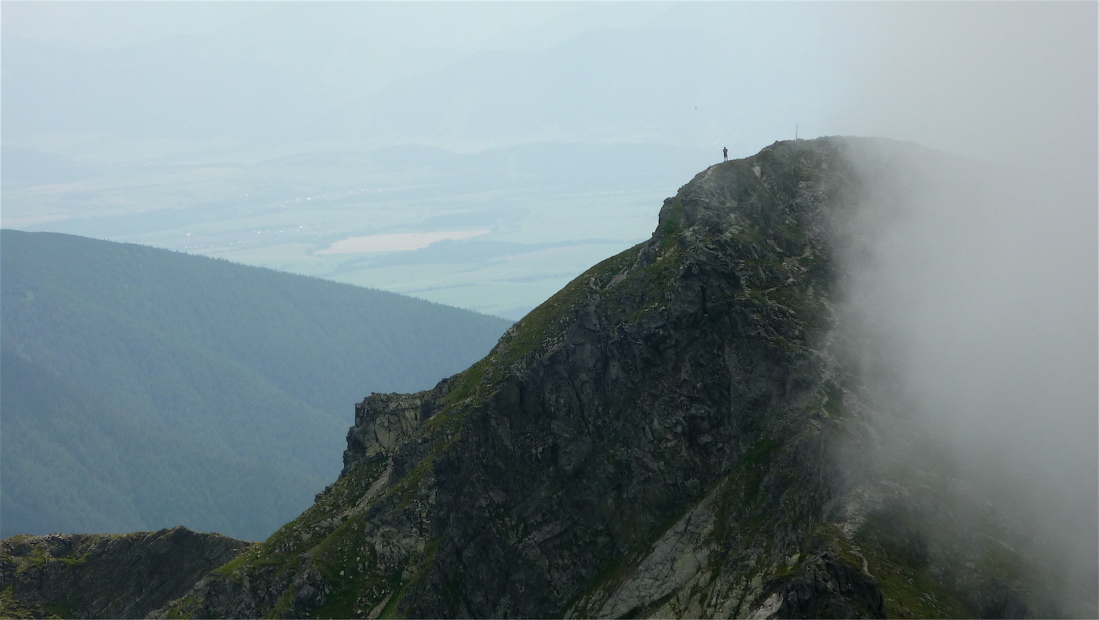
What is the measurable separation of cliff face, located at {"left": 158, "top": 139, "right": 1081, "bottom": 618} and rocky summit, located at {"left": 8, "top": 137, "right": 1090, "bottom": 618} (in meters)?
0.31

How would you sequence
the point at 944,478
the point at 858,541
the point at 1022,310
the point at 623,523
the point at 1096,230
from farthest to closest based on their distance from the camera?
the point at 1096,230
the point at 1022,310
the point at 623,523
the point at 944,478
the point at 858,541

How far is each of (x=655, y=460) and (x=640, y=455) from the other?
2.45 meters

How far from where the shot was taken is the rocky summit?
135375mm

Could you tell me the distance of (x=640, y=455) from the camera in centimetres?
15862

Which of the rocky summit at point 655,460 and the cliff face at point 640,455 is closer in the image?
the rocky summit at point 655,460

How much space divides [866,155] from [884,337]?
146 ft

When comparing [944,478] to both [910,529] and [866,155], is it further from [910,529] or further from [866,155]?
[866,155]

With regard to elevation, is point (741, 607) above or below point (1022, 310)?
below

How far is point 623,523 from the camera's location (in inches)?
6211

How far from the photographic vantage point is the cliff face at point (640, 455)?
5561 inches

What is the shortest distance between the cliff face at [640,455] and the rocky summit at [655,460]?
31 cm

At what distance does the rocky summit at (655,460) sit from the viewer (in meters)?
135

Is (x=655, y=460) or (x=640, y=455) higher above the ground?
(x=640, y=455)

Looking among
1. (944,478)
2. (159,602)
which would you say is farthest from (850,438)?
(159,602)
